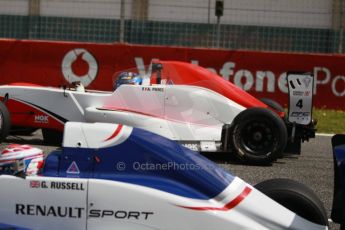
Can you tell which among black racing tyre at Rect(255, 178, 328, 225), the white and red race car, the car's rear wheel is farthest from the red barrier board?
black racing tyre at Rect(255, 178, 328, 225)

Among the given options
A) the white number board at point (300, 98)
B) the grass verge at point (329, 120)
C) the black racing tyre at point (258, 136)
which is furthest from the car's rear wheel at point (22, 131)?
the grass verge at point (329, 120)

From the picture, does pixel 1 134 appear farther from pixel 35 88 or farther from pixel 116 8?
pixel 116 8

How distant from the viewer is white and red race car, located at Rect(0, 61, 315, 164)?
8.40m

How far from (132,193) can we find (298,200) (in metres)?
1.15

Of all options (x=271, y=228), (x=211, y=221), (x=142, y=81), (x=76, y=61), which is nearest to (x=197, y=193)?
(x=211, y=221)

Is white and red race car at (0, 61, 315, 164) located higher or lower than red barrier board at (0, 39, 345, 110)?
lower

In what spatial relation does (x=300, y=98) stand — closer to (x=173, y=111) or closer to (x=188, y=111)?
(x=188, y=111)

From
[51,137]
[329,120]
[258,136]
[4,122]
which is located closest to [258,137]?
[258,136]

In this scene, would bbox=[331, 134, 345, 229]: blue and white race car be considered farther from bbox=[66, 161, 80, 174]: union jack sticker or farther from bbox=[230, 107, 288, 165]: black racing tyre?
bbox=[230, 107, 288, 165]: black racing tyre

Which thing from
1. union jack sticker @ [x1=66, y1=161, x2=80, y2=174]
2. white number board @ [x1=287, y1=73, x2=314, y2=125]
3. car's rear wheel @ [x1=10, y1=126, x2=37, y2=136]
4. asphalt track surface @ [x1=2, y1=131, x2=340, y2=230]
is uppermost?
white number board @ [x1=287, y1=73, x2=314, y2=125]

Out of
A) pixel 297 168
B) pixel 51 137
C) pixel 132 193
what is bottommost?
pixel 297 168

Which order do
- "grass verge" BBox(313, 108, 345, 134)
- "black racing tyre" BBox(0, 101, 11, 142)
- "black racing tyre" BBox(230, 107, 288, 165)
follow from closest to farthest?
"black racing tyre" BBox(230, 107, 288, 165)
"black racing tyre" BBox(0, 101, 11, 142)
"grass verge" BBox(313, 108, 345, 134)

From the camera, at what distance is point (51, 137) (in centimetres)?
965

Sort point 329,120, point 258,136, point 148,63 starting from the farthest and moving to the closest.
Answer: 1. point 148,63
2. point 329,120
3. point 258,136
